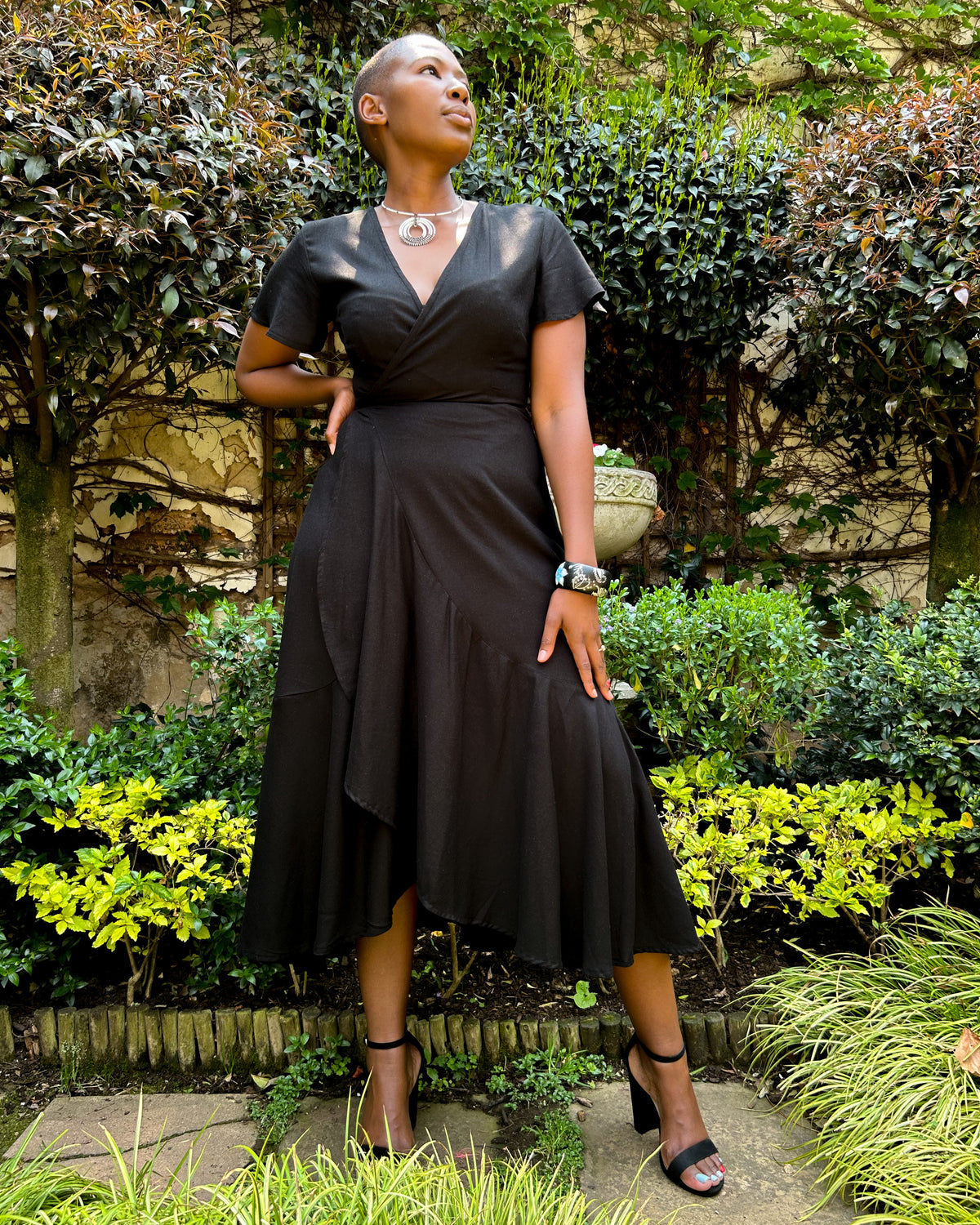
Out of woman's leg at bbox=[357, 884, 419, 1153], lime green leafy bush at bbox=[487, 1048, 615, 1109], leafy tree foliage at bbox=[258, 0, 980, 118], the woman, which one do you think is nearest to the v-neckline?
the woman

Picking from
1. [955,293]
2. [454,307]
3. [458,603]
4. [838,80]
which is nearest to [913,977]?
[458,603]

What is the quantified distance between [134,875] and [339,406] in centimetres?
124

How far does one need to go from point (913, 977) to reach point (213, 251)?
9.72 feet

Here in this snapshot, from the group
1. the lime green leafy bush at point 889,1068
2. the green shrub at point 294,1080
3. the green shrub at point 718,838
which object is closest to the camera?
the lime green leafy bush at point 889,1068

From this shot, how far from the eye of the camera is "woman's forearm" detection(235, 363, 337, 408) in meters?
1.84

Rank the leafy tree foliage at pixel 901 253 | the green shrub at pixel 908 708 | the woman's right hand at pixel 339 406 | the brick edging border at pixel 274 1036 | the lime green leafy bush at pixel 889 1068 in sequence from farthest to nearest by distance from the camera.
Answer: the leafy tree foliage at pixel 901 253
the green shrub at pixel 908 708
the brick edging border at pixel 274 1036
the woman's right hand at pixel 339 406
the lime green leafy bush at pixel 889 1068

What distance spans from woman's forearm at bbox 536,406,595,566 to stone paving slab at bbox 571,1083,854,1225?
113 cm

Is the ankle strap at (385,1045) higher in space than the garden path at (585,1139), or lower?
higher

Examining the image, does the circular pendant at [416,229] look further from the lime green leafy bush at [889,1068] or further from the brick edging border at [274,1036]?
the lime green leafy bush at [889,1068]

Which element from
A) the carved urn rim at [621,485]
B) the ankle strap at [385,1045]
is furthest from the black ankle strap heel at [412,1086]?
the carved urn rim at [621,485]

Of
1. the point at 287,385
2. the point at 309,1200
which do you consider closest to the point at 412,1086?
the point at 309,1200

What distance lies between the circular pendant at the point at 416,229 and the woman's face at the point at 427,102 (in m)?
0.12

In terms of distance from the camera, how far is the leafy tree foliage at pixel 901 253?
3.37 metres

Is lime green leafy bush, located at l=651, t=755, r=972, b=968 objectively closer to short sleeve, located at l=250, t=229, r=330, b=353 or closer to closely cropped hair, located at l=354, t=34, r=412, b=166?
short sleeve, located at l=250, t=229, r=330, b=353
